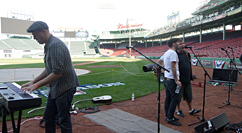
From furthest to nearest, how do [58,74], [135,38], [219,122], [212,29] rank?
[135,38] < [212,29] < [219,122] < [58,74]

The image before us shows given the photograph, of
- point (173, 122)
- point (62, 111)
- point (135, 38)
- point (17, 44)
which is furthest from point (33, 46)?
point (62, 111)

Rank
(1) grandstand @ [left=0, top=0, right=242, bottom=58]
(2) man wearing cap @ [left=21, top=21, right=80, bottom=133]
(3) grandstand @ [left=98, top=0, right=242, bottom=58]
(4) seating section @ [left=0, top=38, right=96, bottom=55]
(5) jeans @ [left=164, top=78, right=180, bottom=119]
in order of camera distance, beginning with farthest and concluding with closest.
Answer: (4) seating section @ [left=0, top=38, right=96, bottom=55] → (1) grandstand @ [left=0, top=0, right=242, bottom=58] → (3) grandstand @ [left=98, top=0, right=242, bottom=58] → (5) jeans @ [left=164, top=78, right=180, bottom=119] → (2) man wearing cap @ [left=21, top=21, right=80, bottom=133]

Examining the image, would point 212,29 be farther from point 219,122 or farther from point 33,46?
point 33,46

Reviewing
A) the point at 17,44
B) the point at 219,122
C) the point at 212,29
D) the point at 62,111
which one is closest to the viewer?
the point at 62,111

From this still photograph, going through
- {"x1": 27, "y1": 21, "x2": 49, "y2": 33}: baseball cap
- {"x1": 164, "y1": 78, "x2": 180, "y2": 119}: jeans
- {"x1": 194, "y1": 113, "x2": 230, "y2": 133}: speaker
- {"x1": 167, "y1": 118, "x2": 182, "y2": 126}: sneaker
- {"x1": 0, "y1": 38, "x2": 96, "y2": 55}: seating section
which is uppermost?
{"x1": 0, "y1": 38, "x2": 96, "y2": 55}: seating section

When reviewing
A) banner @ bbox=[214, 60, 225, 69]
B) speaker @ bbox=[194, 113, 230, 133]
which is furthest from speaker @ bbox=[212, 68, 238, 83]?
banner @ bbox=[214, 60, 225, 69]

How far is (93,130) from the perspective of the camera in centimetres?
418

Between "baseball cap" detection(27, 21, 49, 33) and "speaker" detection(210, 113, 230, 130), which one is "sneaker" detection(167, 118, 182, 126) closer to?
"speaker" detection(210, 113, 230, 130)

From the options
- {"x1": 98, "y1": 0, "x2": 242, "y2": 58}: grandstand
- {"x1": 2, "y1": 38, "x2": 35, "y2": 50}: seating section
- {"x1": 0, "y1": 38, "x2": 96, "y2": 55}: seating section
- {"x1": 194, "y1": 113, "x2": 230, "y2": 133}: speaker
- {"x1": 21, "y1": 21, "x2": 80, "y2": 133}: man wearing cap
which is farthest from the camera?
{"x1": 2, "y1": 38, "x2": 35, "y2": 50}: seating section

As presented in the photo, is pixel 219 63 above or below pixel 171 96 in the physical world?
above

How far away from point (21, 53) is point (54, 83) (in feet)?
219

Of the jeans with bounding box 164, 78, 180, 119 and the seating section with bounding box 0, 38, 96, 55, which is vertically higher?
the seating section with bounding box 0, 38, 96, 55

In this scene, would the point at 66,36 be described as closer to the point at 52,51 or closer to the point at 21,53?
the point at 21,53

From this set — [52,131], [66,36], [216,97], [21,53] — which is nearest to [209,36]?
[216,97]
